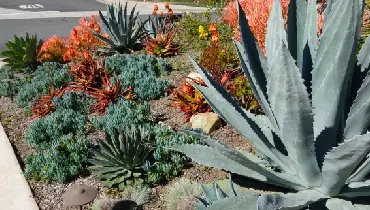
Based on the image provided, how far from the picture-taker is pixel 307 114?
2.46 m

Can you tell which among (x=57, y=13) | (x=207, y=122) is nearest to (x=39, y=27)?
(x=57, y=13)

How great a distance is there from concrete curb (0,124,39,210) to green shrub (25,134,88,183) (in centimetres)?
17

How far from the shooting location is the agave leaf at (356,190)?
263cm

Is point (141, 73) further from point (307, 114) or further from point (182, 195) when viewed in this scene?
point (307, 114)

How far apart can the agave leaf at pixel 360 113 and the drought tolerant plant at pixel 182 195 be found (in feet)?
8.47

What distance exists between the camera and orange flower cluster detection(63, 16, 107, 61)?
10.5 m

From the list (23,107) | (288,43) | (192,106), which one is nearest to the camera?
(288,43)

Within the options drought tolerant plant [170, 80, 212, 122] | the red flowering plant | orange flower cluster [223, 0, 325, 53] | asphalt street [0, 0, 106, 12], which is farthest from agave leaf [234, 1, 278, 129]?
asphalt street [0, 0, 106, 12]

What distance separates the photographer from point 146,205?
17.3 ft

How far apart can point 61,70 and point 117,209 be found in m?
5.25

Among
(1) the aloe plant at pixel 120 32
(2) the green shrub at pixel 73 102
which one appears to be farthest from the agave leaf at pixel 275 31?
(1) the aloe plant at pixel 120 32

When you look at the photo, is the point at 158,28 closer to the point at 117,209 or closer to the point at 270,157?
the point at 117,209

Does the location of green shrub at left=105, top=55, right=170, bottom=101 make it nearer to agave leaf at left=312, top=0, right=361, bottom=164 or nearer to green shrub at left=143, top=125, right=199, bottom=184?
green shrub at left=143, top=125, right=199, bottom=184

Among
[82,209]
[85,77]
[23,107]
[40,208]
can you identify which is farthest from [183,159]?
[23,107]
